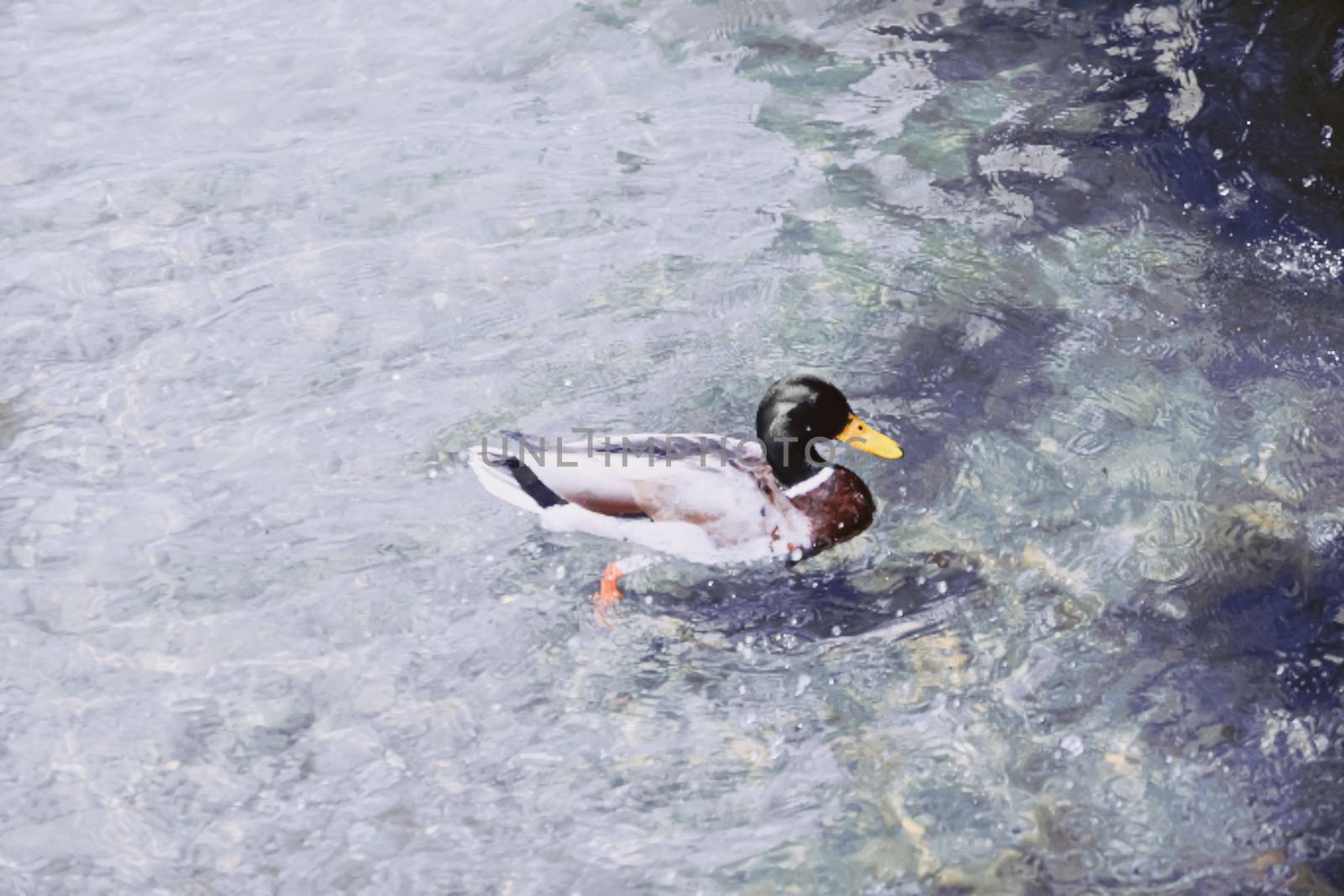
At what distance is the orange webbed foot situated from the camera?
155 inches

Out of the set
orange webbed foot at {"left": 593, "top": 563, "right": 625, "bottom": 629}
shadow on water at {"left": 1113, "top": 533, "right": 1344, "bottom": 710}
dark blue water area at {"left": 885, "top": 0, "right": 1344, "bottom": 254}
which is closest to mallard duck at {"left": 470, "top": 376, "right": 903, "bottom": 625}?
orange webbed foot at {"left": 593, "top": 563, "right": 625, "bottom": 629}

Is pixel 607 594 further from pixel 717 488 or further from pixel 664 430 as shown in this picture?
pixel 664 430

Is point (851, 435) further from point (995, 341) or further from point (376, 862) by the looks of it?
point (376, 862)

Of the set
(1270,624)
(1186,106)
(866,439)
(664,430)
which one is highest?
(1186,106)

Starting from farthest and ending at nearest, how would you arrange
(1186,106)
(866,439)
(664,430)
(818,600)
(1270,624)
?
(1186,106) → (664,430) → (866,439) → (818,600) → (1270,624)

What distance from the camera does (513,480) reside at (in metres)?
4.07

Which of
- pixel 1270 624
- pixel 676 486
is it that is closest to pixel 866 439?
pixel 676 486

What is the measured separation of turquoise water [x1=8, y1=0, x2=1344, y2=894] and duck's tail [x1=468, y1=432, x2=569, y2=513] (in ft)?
0.48

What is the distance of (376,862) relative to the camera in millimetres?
3344

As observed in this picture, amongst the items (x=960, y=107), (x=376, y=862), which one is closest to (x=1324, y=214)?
(x=960, y=107)

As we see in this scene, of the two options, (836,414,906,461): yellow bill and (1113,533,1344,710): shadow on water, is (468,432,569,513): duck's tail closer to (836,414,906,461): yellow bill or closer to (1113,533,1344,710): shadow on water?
(836,414,906,461): yellow bill

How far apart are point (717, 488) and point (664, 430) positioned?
63cm

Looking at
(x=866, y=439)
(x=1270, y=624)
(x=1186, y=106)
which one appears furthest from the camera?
(x=1186, y=106)

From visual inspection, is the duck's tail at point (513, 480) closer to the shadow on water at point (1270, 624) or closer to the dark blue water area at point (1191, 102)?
the shadow on water at point (1270, 624)
